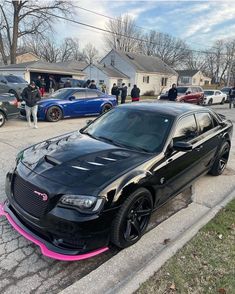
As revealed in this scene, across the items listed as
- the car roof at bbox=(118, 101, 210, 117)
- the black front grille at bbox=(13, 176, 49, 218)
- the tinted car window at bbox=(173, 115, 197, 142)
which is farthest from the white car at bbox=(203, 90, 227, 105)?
the black front grille at bbox=(13, 176, 49, 218)

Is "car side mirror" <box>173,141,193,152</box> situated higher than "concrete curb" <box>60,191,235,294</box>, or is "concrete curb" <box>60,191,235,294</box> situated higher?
"car side mirror" <box>173,141,193,152</box>

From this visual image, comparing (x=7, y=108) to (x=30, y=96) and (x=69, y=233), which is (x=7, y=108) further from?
(x=69, y=233)

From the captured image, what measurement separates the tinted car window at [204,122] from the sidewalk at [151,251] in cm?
114

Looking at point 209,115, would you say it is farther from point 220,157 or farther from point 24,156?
point 24,156

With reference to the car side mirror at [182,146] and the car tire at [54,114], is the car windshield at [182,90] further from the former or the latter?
the car side mirror at [182,146]

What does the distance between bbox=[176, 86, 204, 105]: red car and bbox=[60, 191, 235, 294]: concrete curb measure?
17.9 metres

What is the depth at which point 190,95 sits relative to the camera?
69.4 ft

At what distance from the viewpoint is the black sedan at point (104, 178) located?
8.91 feet

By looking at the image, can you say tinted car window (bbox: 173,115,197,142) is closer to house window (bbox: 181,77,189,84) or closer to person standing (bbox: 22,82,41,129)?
person standing (bbox: 22,82,41,129)

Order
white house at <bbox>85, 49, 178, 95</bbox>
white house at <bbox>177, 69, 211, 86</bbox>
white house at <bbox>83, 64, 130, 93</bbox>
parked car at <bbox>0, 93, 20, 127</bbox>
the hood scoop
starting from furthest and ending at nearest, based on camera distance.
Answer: white house at <bbox>177, 69, 211, 86</bbox> → white house at <bbox>85, 49, 178, 95</bbox> → white house at <bbox>83, 64, 130, 93</bbox> → parked car at <bbox>0, 93, 20, 127</bbox> → the hood scoop

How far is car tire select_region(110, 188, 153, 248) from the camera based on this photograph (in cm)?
295

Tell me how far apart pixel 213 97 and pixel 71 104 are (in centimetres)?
1775

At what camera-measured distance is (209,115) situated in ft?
17.0

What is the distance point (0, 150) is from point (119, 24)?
6142 centimetres
